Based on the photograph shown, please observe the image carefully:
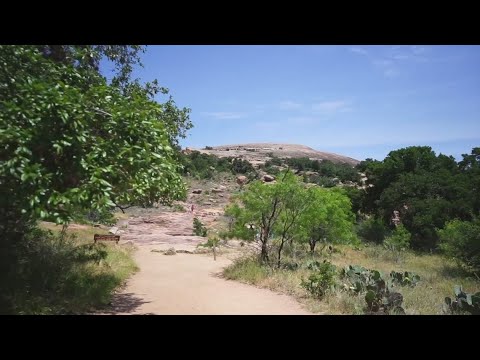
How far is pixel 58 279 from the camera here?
26.8ft

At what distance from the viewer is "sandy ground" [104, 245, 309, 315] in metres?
7.93

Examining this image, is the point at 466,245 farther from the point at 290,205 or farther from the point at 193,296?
the point at 193,296

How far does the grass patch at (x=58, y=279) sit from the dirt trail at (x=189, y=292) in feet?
1.46

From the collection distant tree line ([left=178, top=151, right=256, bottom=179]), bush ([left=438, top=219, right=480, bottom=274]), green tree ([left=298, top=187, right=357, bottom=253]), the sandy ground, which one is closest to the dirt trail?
the sandy ground

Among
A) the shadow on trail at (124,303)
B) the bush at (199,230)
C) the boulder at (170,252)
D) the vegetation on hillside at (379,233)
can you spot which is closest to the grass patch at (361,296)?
the vegetation on hillside at (379,233)

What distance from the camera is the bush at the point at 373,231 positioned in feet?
89.3

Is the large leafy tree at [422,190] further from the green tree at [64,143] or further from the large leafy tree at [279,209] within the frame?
the green tree at [64,143]

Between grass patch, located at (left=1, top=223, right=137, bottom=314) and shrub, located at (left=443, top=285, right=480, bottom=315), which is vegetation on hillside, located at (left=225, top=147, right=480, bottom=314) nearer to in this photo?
shrub, located at (left=443, top=285, right=480, bottom=315)

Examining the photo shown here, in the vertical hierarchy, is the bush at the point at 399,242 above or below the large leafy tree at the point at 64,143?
below

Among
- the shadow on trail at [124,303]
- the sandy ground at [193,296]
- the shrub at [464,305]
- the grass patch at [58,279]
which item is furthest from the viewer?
the shrub at [464,305]

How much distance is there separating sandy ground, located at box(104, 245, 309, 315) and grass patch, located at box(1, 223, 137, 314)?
461 mm

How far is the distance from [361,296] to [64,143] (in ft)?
22.8
